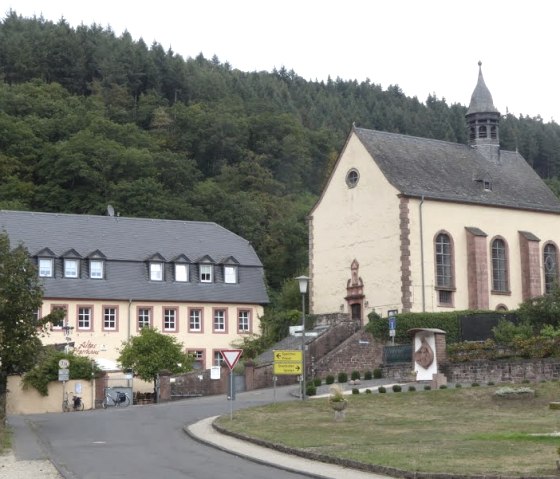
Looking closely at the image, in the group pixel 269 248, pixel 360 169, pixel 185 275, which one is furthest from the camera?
pixel 269 248

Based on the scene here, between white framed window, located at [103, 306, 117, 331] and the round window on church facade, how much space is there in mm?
16091

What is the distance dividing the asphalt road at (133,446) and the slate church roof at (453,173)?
18418mm

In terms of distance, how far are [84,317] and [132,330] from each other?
2883 mm

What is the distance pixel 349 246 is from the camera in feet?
189

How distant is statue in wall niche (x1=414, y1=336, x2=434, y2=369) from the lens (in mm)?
41044

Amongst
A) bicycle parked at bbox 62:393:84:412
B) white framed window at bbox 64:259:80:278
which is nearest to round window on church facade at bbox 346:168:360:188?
white framed window at bbox 64:259:80:278

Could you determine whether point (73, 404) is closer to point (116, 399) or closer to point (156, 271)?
point (116, 399)

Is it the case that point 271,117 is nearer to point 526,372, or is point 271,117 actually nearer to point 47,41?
point 47,41

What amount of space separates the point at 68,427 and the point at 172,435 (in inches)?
218

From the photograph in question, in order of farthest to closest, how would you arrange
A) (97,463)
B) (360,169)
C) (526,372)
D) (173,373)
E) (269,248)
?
(269,248)
(360,169)
(173,373)
(526,372)
(97,463)

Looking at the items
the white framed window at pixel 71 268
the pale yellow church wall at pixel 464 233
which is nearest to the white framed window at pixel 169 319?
the white framed window at pixel 71 268

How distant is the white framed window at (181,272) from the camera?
66.7 meters

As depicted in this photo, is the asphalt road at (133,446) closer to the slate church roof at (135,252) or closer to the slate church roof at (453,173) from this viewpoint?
the slate church roof at (453,173)

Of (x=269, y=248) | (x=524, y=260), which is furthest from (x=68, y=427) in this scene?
(x=269, y=248)
